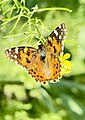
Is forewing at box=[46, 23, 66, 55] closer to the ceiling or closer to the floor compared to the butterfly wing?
closer to the ceiling

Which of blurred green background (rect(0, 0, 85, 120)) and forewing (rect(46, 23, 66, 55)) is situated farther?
blurred green background (rect(0, 0, 85, 120))

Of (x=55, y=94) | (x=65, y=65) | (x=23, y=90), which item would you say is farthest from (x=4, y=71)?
(x=65, y=65)

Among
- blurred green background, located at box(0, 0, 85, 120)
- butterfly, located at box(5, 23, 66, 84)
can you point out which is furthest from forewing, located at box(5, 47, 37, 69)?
blurred green background, located at box(0, 0, 85, 120)

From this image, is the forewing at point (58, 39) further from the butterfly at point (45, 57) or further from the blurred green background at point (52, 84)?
the blurred green background at point (52, 84)

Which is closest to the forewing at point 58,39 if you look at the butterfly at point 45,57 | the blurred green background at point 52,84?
the butterfly at point 45,57

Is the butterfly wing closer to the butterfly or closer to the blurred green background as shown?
the butterfly

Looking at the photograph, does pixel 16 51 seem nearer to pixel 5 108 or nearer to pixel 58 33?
pixel 58 33

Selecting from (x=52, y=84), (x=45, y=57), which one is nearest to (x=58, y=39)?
(x=45, y=57)
